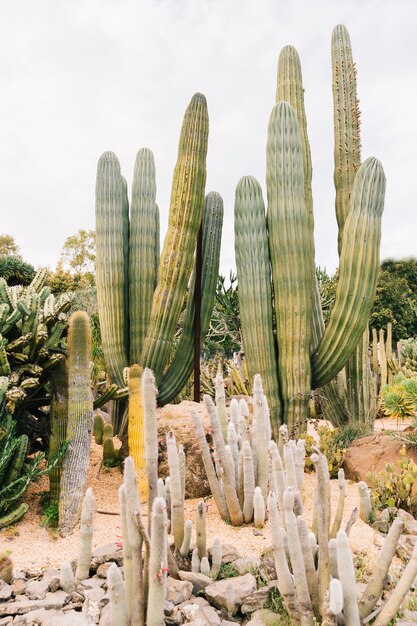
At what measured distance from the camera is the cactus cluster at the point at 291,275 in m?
5.40

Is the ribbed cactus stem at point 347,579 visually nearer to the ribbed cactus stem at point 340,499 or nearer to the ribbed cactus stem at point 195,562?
the ribbed cactus stem at point 340,499

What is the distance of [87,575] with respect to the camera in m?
3.05

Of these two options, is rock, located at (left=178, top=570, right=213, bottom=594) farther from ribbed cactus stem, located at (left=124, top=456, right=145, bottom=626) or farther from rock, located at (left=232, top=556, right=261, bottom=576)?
ribbed cactus stem, located at (left=124, top=456, right=145, bottom=626)

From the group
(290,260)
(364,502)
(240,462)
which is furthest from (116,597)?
(290,260)

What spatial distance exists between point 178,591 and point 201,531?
35 centimetres

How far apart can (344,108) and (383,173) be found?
1488mm

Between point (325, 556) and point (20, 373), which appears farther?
point (20, 373)

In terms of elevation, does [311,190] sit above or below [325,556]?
above

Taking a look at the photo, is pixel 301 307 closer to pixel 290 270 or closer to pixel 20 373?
pixel 290 270

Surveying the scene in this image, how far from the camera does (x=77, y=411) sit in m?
4.04

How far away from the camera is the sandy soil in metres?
3.45

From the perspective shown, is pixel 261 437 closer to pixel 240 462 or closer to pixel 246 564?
pixel 240 462

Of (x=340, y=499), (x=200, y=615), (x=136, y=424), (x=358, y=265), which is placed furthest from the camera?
(x=358, y=265)

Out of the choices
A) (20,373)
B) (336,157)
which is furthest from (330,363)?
(20,373)
